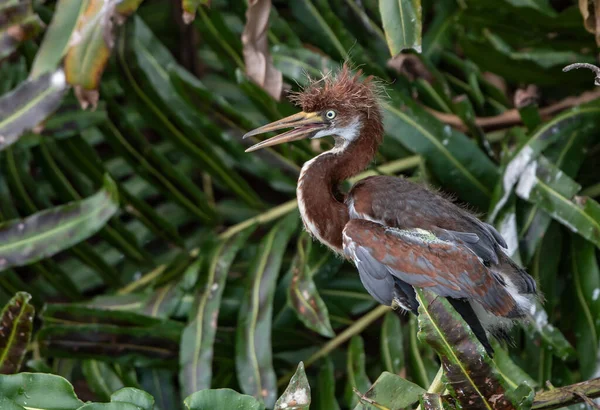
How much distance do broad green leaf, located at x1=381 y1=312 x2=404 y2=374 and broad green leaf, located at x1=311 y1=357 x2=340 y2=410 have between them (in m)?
0.19

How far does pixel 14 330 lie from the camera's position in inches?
104

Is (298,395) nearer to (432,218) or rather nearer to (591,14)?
(432,218)

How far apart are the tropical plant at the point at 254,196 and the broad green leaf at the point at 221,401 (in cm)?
64

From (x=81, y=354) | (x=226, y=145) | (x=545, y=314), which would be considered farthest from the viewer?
(x=226, y=145)

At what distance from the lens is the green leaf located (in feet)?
6.25

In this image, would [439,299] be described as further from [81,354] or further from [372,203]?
[81,354]

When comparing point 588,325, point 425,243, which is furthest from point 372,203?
point 588,325

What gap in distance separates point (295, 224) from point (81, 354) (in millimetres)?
850

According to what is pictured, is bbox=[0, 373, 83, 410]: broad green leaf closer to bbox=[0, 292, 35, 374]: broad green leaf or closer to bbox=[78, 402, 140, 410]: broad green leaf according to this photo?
bbox=[78, 402, 140, 410]: broad green leaf

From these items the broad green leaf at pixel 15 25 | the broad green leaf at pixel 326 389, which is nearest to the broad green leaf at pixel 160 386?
the broad green leaf at pixel 326 389

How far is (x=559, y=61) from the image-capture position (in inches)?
137

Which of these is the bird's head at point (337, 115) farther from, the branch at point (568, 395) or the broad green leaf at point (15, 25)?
the broad green leaf at point (15, 25)

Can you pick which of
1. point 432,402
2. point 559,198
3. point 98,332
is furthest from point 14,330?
point 559,198

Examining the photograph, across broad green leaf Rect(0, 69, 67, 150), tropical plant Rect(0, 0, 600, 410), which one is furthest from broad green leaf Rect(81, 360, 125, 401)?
broad green leaf Rect(0, 69, 67, 150)
